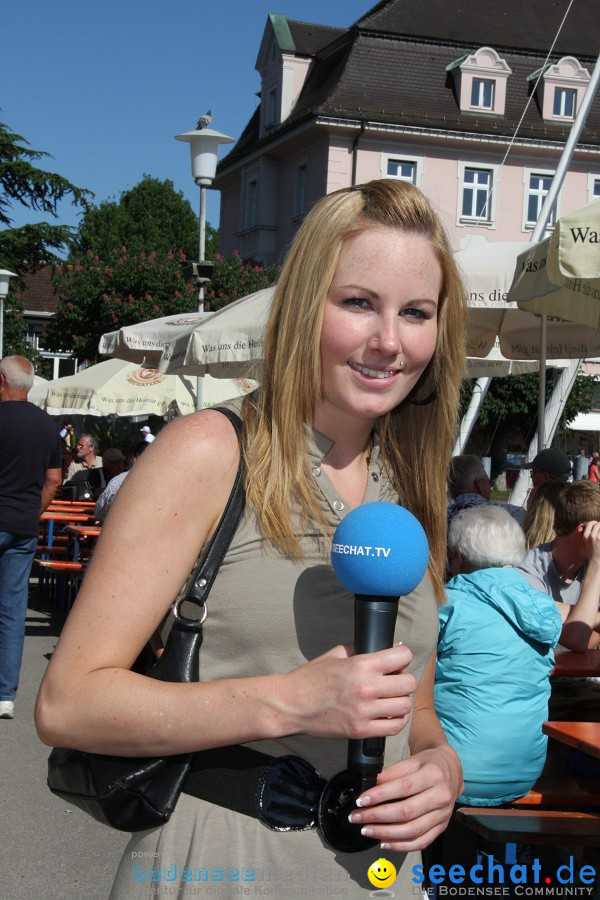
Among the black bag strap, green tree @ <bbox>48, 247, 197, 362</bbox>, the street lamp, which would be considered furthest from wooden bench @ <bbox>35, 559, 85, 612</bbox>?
green tree @ <bbox>48, 247, 197, 362</bbox>

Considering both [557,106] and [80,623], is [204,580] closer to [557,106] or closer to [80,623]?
[80,623]

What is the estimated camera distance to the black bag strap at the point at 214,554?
1.47 meters

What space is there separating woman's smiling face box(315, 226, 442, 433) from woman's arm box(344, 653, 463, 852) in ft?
1.91

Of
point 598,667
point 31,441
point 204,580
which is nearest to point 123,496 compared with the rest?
A: point 204,580

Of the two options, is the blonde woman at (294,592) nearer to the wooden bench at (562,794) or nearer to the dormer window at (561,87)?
the wooden bench at (562,794)

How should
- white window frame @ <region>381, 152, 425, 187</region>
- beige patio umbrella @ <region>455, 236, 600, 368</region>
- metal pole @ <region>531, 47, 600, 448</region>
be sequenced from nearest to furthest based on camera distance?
metal pole @ <region>531, 47, 600, 448</region>, beige patio umbrella @ <region>455, 236, 600, 368</region>, white window frame @ <region>381, 152, 425, 187</region>

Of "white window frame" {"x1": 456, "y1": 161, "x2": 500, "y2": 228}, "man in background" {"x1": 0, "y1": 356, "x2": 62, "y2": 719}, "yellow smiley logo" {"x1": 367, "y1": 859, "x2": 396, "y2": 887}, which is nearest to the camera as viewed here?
"yellow smiley logo" {"x1": 367, "y1": 859, "x2": 396, "y2": 887}

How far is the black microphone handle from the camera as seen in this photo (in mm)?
1337

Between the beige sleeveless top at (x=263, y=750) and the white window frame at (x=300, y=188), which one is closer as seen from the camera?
the beige sleeveless top at (x=263, y=750)

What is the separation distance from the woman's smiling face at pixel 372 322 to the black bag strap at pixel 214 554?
0.81 feet

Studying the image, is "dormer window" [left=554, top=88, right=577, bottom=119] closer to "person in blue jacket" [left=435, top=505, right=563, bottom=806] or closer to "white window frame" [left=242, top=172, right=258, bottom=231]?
"white window frame" [left=242, top=172, right=258, bottom=231]

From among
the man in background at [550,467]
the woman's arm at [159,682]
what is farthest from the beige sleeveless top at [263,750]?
the man in background at [550,467]

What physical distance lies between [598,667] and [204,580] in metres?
3.69

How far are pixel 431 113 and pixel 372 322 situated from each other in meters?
33.2
